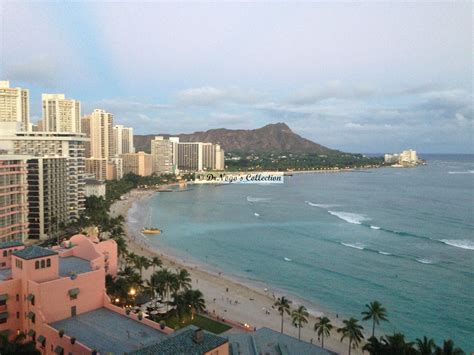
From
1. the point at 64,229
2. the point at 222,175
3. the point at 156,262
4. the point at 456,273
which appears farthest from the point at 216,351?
the point at 222,175

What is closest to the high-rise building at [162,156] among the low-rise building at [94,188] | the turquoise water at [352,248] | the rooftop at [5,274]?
the turquoise water at [352,248]

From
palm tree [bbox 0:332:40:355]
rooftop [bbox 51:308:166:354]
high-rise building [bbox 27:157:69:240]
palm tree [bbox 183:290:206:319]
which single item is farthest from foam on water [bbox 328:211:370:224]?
palm tree [bbox 0:332:40:355]

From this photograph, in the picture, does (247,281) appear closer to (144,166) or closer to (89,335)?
(89,335)

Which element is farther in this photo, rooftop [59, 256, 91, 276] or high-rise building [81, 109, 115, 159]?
high-rise building [81, 109, 115, 159]

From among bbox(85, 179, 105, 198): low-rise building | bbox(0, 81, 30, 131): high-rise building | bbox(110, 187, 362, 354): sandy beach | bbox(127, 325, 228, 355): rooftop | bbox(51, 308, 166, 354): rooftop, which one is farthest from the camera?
Answer: bbox(0, 81, 30, 131): high-rise building

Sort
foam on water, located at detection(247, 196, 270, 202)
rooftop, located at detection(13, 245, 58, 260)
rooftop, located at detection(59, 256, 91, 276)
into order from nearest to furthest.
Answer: rooftop, located at detection(13, 245, 58, 260)
rooftop, located at detection(59, 256, 91, 276)
foam on water, located at detection(247, 196, 270, 202)

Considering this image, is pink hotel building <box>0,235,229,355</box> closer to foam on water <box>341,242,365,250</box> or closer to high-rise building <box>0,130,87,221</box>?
foam on water <box>341,242,365,250</box>

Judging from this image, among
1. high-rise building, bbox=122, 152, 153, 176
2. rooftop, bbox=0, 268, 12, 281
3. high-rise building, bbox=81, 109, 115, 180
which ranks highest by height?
high-rise building, bbox=81, 109, 115, 180
